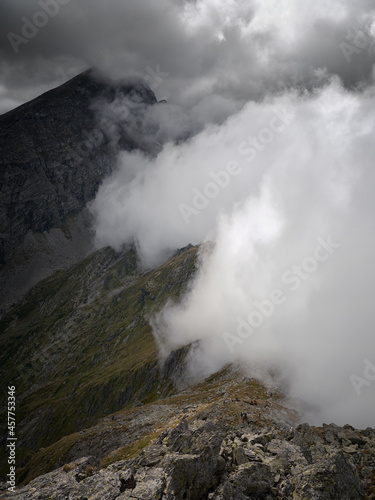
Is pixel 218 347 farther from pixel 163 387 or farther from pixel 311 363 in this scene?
pixel 311 363

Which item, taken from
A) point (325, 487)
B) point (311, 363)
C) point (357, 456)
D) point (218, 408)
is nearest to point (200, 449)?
point (325, 487)

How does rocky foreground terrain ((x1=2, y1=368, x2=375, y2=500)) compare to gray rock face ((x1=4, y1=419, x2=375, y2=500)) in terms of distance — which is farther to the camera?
rocky foreground terrain ((x1=2, y1=368, x2=375, y2=500))

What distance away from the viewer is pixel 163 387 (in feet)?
579

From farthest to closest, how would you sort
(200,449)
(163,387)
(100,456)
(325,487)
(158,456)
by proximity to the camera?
(163,387) < (100,456) < (158,456) < (200,449) < (325,487)

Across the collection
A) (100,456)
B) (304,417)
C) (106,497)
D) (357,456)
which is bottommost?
(304,417)

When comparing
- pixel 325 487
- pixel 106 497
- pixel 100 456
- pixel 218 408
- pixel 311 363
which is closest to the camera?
pixel 325 487

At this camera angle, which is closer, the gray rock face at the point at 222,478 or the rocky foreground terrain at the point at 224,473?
the gray rock face at the point at 222,478

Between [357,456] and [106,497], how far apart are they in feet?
105

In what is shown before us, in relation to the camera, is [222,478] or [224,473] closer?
[222,478]

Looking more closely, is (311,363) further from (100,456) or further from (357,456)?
(357,456)

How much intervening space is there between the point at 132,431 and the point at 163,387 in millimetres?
94760

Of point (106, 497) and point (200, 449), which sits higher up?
point (106, 497)

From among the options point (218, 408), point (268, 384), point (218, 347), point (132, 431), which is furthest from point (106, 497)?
point (218, 347)

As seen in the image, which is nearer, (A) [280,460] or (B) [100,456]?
(A) [280,460]
